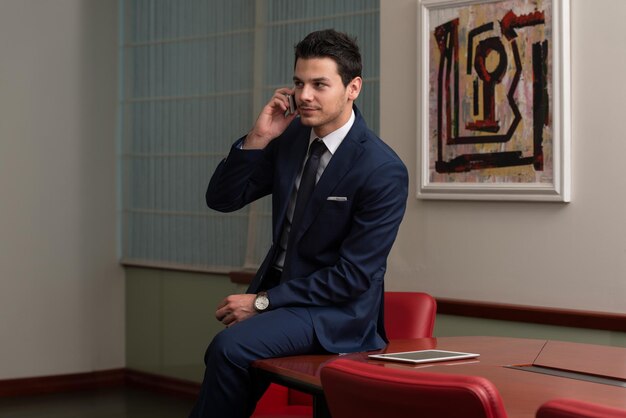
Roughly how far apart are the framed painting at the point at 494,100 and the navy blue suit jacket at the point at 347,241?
3.32 ft

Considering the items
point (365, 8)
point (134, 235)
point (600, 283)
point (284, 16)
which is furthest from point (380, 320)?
point (134, 235)

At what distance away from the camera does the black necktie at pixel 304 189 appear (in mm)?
3223

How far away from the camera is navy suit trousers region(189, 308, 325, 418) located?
2904 mm

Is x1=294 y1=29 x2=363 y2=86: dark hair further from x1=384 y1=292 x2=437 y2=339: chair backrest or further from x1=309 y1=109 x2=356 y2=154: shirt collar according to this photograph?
x1=384 y1=292 x2=437 y2=339: chair backrest

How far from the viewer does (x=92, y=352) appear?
22.1 ft

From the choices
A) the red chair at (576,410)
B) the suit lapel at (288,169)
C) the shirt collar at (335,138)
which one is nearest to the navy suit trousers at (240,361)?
the suit lapel at (288,169)

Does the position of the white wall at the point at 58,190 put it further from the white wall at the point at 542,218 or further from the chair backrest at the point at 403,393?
the chair backrest at the point at 403,393

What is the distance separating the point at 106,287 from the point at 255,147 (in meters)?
3.62

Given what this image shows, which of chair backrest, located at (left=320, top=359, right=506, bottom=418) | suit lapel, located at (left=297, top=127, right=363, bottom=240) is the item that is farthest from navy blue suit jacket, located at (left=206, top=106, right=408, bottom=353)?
chair backrest, located at (left=320, top=359, right=506, bottom=418)

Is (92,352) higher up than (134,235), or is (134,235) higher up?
(134,235)

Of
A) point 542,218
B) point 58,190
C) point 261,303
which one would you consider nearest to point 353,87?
point 261,303

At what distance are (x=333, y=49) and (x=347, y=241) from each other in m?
0.62

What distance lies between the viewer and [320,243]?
10.5 feet

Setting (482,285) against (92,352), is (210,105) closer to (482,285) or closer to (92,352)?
(92,352)
